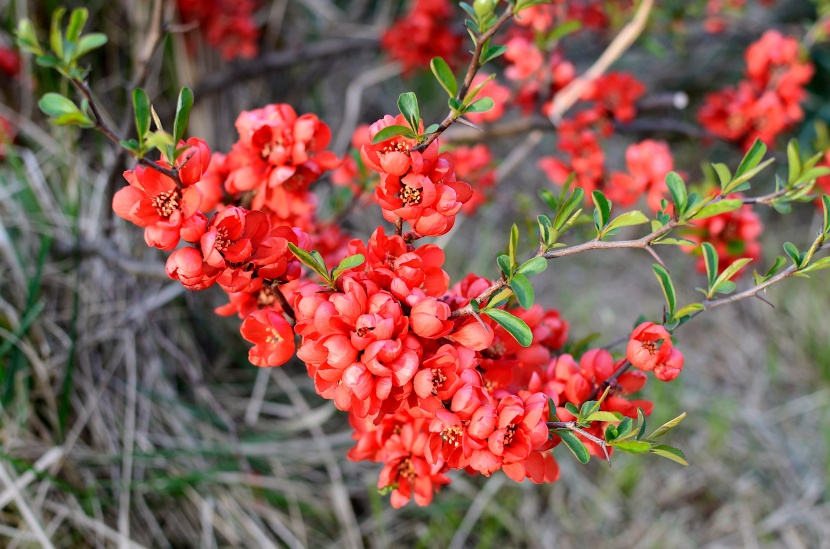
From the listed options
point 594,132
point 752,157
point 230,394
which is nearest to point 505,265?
point 752,157

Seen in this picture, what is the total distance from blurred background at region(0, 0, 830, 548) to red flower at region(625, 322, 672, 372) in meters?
0.74

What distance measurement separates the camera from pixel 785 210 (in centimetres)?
83

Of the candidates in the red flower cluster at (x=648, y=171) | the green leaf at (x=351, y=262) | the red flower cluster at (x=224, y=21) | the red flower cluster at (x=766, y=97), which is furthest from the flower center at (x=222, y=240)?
the red flower cluster at (x=224, y=21)

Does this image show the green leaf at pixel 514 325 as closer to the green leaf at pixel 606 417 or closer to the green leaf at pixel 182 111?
the green leaf at pixel 606 417

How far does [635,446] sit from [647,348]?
0.17m

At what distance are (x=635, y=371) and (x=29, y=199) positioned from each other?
173 centimetres

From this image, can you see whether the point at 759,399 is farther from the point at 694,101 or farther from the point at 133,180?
the point at 133,180

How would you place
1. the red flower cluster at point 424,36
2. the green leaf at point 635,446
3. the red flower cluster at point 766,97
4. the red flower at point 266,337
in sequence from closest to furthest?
the green leaf at point 635,446 → the red flower at point 266,337 → the red flower cluster at point 766,97 → the red flower cluster at point 424,36

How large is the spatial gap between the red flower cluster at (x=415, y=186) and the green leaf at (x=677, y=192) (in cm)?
26

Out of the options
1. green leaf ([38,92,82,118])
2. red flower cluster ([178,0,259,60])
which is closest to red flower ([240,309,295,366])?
green leaf ([38,92,82,118])

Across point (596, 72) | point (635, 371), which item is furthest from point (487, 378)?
point (596, 72)

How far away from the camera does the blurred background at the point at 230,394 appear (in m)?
1.51

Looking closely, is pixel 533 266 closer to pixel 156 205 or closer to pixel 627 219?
pixel 627 219

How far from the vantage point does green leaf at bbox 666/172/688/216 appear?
0.75m
